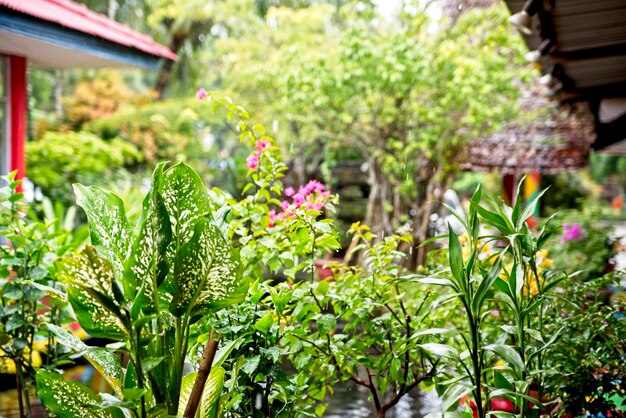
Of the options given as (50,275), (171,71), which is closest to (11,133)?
(50,275)

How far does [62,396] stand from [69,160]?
6.56 m

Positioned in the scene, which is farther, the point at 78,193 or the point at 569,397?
the point at 569,397

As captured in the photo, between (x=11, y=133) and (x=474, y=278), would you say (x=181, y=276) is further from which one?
(x=11, y=133)

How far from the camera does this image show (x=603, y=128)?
16.5 ft

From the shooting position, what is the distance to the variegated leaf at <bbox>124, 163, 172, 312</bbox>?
1.43m

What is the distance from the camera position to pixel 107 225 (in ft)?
4.95

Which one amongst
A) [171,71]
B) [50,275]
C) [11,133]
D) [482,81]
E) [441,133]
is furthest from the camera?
[171,71]

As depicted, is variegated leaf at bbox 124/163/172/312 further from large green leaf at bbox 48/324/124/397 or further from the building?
the building

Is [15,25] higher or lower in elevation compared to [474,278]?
higher

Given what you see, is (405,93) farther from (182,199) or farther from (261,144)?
(182,199)

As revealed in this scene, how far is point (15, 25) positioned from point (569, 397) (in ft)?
10.7

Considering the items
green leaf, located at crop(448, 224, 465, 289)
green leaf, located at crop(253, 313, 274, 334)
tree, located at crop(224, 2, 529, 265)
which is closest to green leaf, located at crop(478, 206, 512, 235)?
green leaf, located at crop(448, 224, 465, 289)

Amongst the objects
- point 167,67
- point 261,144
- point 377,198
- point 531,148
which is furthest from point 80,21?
point 167,67

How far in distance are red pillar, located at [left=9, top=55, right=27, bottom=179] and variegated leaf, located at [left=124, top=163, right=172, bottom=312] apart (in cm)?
329
